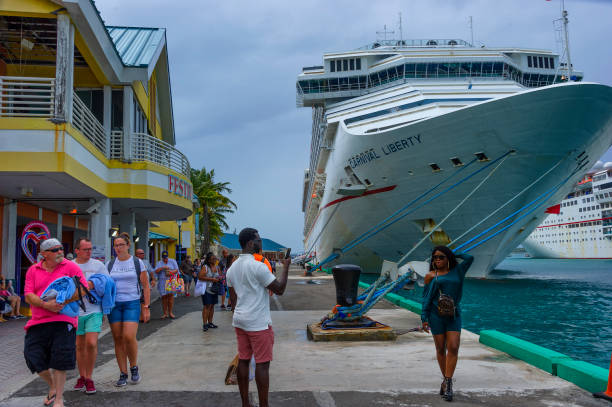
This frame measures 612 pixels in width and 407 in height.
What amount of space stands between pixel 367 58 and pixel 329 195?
9.64m

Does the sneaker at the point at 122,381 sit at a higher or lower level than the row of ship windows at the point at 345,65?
lower

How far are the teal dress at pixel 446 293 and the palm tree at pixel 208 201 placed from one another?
3354 cm

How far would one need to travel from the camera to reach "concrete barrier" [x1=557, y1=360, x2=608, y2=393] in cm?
447

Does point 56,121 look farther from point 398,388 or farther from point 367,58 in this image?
point 367,58

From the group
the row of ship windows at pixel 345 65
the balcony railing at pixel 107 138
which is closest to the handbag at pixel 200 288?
the balcony railing at pixel 107 138

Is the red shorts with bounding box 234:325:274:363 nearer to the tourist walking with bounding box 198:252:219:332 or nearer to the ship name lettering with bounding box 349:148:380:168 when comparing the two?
the tourist walking with bounding box 198:252:219:332

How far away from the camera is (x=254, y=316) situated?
12.4 feet

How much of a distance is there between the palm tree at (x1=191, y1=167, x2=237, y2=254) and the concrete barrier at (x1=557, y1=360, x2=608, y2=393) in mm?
33583

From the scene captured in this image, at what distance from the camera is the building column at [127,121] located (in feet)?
39.9

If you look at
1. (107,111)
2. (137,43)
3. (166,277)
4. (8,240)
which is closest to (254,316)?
(166,277)

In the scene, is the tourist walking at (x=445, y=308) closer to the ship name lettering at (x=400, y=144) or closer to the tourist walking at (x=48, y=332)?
the tourist walking at (x=48, y=332)

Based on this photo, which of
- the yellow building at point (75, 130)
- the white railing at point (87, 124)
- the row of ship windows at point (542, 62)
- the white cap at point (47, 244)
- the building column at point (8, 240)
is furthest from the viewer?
the row of ship windows at point (542, 62)

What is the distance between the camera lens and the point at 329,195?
1011 inches

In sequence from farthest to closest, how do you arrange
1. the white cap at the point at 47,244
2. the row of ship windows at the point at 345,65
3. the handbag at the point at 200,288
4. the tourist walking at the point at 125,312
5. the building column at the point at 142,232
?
the row of ship windows at the point at 345,65, the building column at the point at 142,232, the handbag at the point at 200,288, the tourist walking at the point at 125,312, the white cap at the point at 47,244
